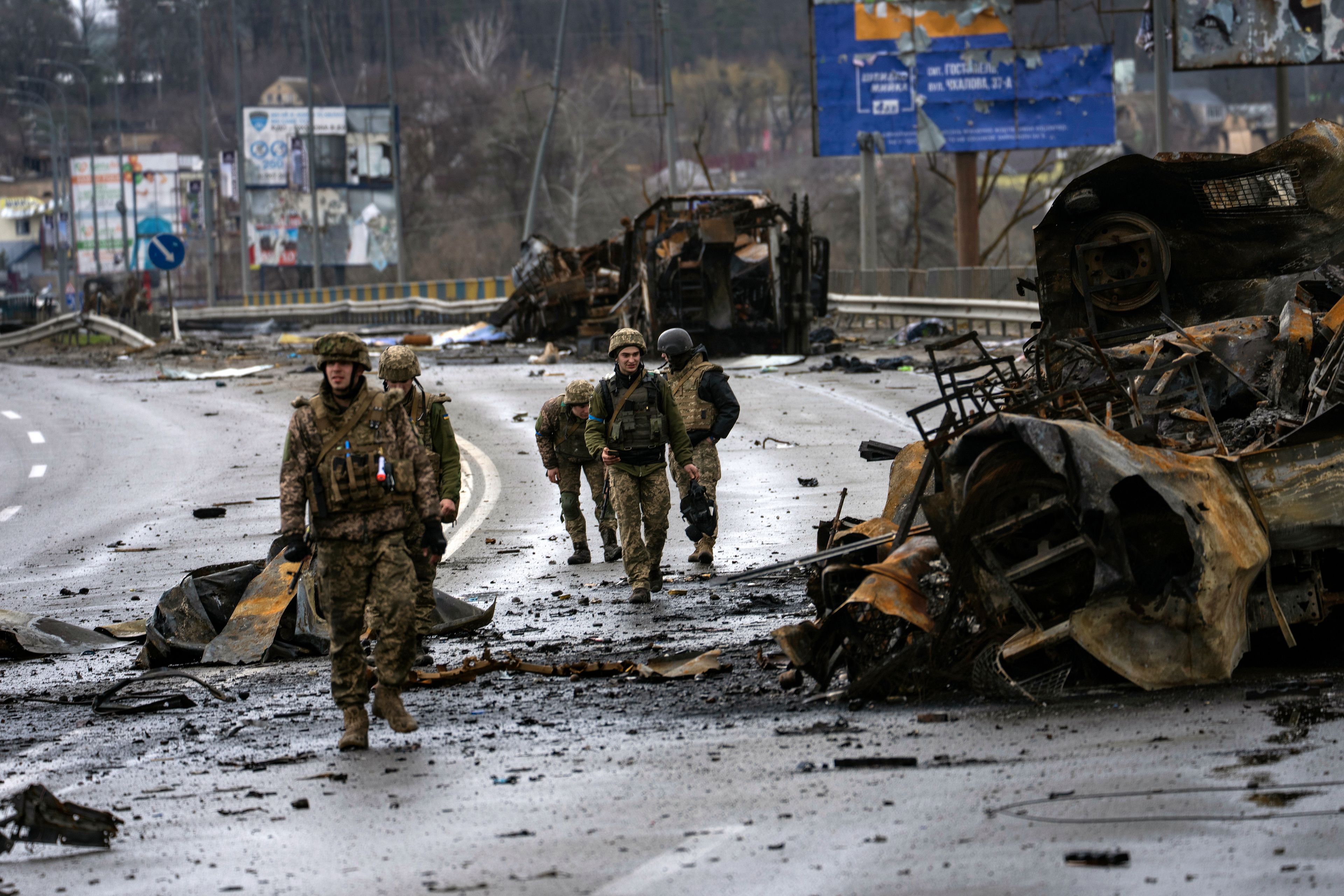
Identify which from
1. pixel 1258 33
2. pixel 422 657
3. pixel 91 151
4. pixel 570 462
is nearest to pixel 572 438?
pixel 570 462

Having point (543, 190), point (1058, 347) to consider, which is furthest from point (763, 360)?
point (543, 190)

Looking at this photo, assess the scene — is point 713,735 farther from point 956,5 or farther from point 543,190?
point 543,190

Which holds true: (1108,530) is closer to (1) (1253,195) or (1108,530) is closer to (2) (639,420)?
(1) (1253,195)

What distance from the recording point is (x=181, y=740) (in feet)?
23.5

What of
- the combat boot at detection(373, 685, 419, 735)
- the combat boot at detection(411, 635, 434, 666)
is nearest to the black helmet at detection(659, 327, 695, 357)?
the combat boot at detection(411, 635, 434, 666)

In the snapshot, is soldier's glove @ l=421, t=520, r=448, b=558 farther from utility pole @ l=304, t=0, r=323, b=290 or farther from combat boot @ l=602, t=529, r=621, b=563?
utility pole @ l=304, t=0, r=323, b=290

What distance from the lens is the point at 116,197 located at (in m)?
120

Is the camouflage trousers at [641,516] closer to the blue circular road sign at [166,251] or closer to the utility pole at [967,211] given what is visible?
the blue circular road sign at [166,251]

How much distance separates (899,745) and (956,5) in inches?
1254

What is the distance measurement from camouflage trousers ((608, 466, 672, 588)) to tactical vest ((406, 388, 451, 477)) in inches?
59.8

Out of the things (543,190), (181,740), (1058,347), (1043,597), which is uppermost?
(543,190)

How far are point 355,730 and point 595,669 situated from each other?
1614 mm

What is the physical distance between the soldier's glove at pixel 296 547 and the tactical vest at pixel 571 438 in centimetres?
509

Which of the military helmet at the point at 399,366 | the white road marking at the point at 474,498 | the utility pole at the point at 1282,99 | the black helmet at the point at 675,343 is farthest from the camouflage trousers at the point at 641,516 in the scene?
the utility pole at the point at 1282,99
